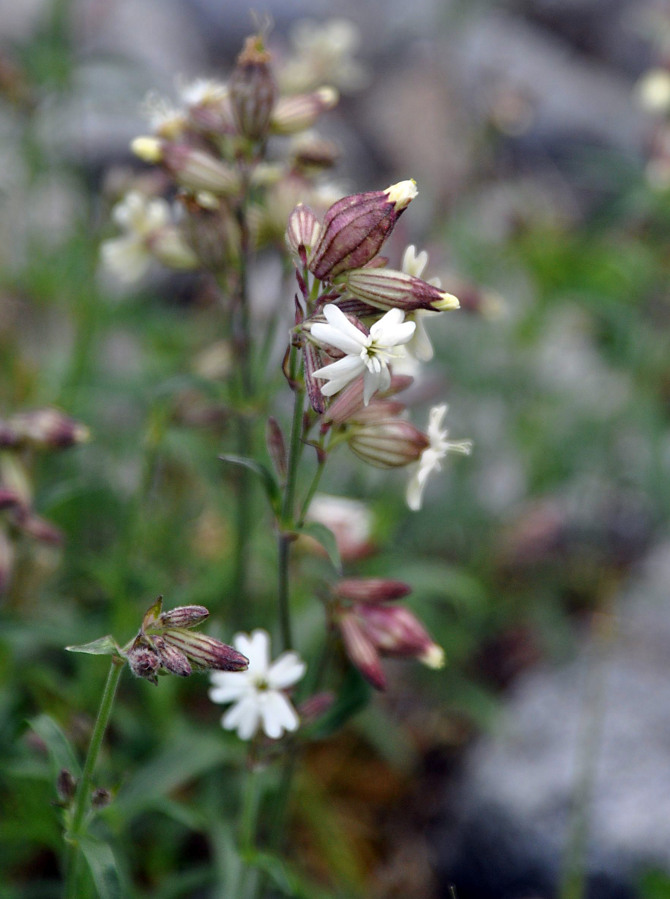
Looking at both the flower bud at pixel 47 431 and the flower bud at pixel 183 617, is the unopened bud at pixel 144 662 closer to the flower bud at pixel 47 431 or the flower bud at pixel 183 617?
the flower bud at pixel 183 617

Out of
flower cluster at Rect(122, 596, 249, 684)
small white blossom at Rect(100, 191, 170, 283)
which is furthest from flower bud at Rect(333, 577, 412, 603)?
small white blossom at Rect(100, 191, 170, 283)

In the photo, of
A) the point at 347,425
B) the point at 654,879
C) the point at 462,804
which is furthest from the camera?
the point at 462,804

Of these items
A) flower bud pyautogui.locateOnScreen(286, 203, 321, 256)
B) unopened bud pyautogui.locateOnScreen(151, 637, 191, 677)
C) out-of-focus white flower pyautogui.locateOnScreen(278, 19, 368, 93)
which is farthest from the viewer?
out-of-focus white flower pyautogui.locateOnScreen(278, 19, 368, 93)

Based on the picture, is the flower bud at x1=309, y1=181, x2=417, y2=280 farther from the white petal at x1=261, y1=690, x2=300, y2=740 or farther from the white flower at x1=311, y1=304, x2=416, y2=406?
the white petal at x1=261, y1=690, x2=300, y2=740

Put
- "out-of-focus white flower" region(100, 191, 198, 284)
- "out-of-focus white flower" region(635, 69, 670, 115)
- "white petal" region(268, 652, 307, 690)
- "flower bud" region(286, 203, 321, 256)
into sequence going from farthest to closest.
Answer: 1. "out-of-focus white flower" region(635, 69, 670, 115)
2. "out-of-focus white flower" region(100, 191, 198, 284)
3. "white petal" region(268, 652, 307, 690)
4. "flower bud" region(286, 203, 321, 256)

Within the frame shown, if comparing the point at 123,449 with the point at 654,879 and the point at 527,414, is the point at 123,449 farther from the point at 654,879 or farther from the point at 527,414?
the point at 654,879

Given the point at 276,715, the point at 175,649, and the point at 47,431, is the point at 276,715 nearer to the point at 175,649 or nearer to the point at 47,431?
the point at 175,649

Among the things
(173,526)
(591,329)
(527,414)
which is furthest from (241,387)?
(591,329)
